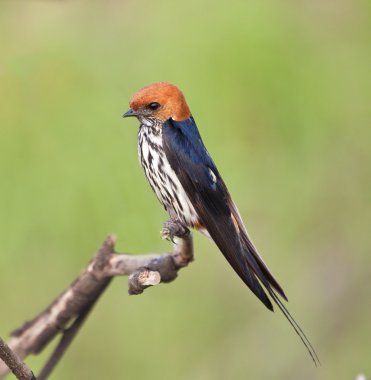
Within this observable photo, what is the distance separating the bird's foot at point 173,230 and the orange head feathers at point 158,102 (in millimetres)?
323

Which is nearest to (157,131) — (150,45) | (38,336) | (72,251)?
(38,336)

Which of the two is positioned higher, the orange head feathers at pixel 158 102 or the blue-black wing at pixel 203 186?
the orange head feathers at pixel 158 102

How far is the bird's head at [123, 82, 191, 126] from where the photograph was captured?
11.4 feet

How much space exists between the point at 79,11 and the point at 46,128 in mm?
882

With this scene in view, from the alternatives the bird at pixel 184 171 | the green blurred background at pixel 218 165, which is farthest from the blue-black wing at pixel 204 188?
the green blurred background at pixel 218 165

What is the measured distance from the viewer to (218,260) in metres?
5.20

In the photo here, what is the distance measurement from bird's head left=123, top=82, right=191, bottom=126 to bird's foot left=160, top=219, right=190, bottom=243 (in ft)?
1.04

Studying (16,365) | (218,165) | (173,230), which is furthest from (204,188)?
(218,165)

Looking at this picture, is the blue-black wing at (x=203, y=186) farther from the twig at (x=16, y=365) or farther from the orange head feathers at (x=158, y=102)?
the twig at (x=16, y=365)

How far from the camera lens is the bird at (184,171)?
3.48 m

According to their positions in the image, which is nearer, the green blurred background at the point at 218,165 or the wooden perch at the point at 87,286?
the wooden perch at the point at 87,286

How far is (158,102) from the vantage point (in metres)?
3.49

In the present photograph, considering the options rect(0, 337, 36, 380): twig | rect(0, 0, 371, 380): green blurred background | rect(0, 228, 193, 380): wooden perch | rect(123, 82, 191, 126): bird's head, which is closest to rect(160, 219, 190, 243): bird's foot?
rect(0, 228, 193, 380): wooden perch

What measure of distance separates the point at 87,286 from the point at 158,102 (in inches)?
23.8
